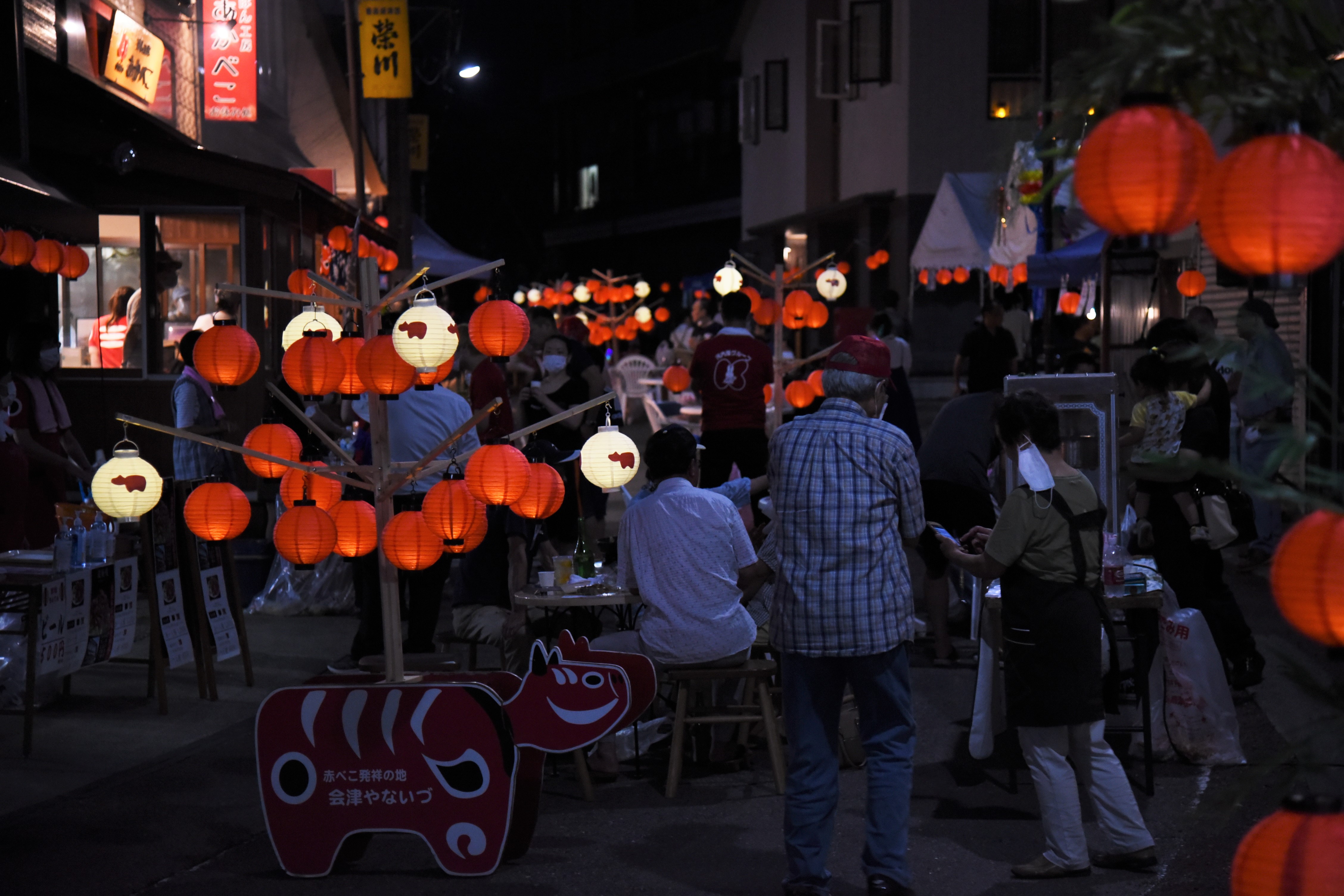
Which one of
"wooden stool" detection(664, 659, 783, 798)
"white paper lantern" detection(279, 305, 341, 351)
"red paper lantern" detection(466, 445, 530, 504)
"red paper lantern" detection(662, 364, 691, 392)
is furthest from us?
"red paper lantern" detection(662, 364, 691, 392)

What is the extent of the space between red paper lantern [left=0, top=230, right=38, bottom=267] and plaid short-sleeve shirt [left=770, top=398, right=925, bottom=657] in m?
8.55

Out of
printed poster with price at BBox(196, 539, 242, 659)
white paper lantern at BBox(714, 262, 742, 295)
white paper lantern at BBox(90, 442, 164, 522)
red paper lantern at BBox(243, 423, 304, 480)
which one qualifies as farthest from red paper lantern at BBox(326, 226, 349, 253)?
red paper lantern at BBox(243, 423, 304, 480)

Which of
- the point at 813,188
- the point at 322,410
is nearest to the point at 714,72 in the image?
the point at 813,188

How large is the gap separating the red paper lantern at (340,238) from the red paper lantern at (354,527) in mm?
11842

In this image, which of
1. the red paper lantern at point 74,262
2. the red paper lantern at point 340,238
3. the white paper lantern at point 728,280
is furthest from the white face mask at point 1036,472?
the red paper lantern at point 340,238

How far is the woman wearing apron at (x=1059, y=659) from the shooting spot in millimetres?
5098

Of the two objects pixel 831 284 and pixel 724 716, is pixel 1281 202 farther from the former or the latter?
pixel 831 284

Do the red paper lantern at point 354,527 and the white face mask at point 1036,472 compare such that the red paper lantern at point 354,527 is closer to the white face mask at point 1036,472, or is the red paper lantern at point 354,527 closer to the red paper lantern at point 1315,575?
the white face mask at point 1036,472

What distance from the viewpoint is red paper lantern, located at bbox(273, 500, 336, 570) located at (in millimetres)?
5242

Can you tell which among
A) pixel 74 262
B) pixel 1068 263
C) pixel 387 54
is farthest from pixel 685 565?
pixel 387 54

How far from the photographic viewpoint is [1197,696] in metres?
6.55

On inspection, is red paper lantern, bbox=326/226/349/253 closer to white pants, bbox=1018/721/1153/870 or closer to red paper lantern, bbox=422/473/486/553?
red paper lantern, bbox=422/473/486/553

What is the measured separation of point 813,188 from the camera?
3169 centimetres

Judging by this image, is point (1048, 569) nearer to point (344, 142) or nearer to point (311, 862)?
point (311, 862)
